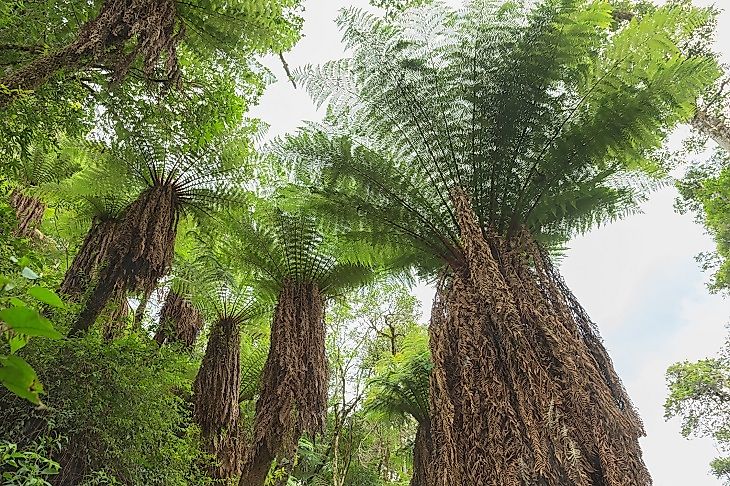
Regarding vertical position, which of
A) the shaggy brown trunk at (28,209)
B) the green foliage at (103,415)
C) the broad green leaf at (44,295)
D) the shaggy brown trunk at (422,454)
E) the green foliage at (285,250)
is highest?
the shaggy brown trunk at (28,209)

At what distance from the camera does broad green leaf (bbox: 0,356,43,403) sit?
436mm

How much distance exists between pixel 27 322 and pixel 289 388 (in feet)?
11.0

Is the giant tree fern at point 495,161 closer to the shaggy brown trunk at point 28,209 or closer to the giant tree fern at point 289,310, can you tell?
the giant tree fern at point 289,310

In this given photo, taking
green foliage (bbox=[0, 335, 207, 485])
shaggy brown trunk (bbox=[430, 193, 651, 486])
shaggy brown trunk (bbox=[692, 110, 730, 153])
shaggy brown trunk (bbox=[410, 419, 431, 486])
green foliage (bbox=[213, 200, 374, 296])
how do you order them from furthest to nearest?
shaggy brown trunk (bbox=[692, 110, 730, 153]) < shaggy brown trunk (bbox=[410, 419, 431, 486]) < green foliage (bbox=[213, 200, 374, 296]) < green foliage (bbox=[0, 335, 207, 485]) < shaggy brown trunk (bbox=[430, 193, 651, 486])

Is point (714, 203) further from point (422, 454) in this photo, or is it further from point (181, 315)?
point (181, 315)

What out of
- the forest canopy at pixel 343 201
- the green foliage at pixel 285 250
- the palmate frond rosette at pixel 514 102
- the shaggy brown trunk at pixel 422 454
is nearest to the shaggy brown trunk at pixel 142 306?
the forest canopy at pixel 343 201

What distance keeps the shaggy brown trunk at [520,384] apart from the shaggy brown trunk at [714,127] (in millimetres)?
4943

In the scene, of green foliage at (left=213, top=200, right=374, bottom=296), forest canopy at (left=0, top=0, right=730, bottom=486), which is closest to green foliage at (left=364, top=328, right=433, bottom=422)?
green foliage at (left=213, top=200, right=374, bottom=296)

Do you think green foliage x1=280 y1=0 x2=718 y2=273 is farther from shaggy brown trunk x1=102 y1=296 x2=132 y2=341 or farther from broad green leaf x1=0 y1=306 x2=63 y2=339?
broad green leaf x1=0 y1=306 x2=63 y2=339

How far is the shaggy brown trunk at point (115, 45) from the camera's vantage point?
2164mm

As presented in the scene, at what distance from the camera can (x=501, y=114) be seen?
9.46 feet

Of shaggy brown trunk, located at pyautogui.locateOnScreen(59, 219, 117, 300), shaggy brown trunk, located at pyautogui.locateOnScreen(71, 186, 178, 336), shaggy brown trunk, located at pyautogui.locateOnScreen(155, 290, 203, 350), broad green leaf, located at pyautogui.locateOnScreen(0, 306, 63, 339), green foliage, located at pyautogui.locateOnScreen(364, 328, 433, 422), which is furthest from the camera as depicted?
green foliage, located at pyautogui.locateOnScreen(364, 328, 433, 422)

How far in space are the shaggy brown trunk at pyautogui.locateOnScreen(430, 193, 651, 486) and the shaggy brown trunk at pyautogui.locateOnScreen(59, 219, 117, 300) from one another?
2.38 metres

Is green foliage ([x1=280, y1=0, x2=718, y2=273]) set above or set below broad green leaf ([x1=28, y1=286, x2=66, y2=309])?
above
